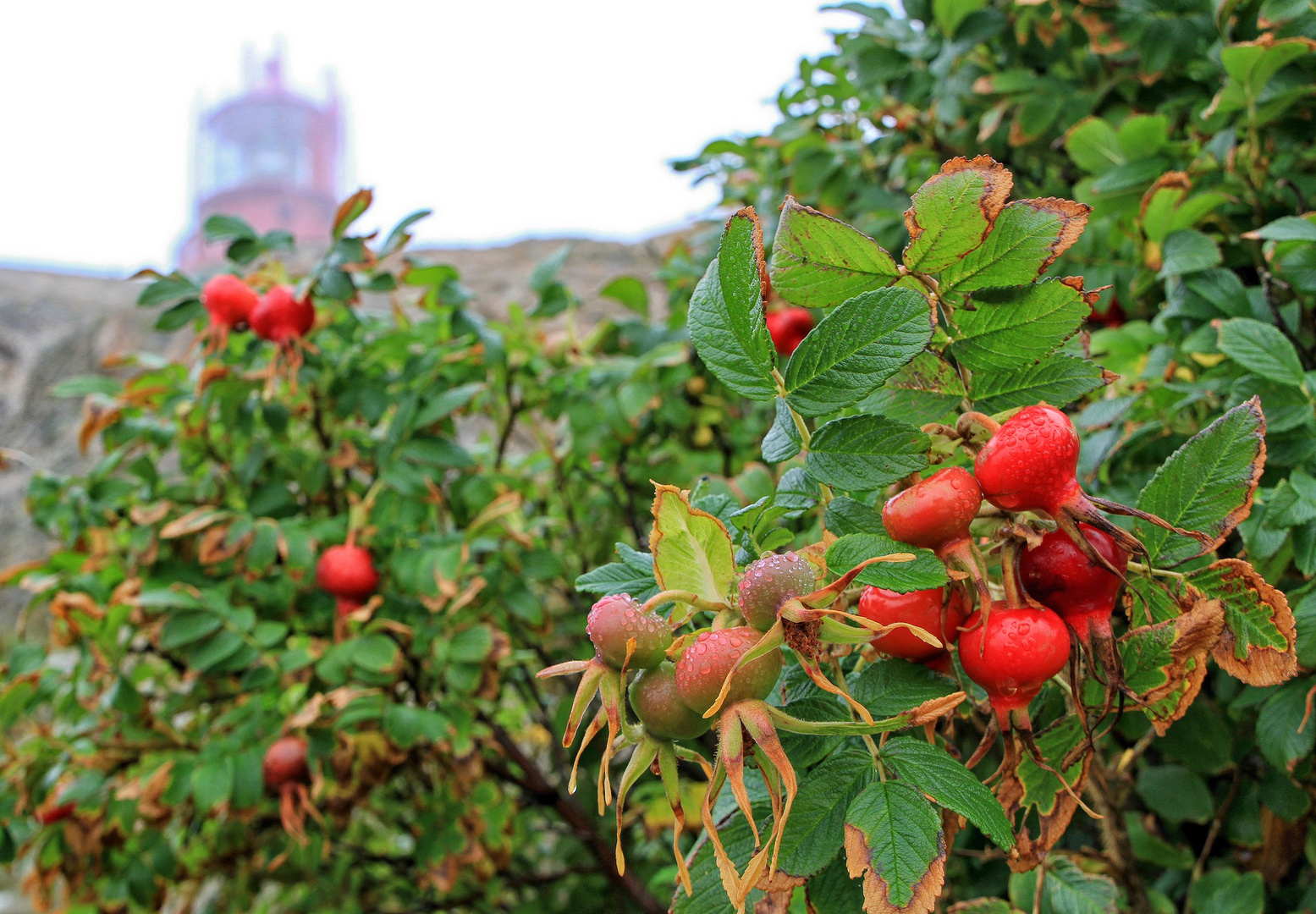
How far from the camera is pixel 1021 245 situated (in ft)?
1.24

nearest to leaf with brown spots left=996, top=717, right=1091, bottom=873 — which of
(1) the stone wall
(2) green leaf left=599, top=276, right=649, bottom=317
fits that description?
(2) green leaf left=599, top=276, right=649, bottom=317

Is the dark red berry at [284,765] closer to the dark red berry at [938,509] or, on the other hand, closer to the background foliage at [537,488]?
the background foliage at [537,488]

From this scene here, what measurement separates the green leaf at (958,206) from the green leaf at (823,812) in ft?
0.67

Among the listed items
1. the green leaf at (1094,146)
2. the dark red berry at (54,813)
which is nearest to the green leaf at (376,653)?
the dark red berry at (54,813)

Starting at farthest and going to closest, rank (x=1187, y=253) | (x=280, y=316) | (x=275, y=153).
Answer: (x=275, y=153) < (x=280, y=316) < (x=1187, y=253)

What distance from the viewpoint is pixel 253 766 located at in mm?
912

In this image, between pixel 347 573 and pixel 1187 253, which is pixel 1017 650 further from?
pixel 347 573

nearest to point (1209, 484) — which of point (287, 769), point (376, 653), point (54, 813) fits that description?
point (376, 653)

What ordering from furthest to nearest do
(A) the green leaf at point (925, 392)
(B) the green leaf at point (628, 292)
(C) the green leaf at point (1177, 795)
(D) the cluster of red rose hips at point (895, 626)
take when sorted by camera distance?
1. (B) the green leaf at point (628, 292)
2. (C) the green leaf at point (1177, 795)
3. (A) the green leaf at point (925, 392)
4. (D) the cluster of red rose hips at point (895, 626)

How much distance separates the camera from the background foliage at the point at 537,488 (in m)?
0.72

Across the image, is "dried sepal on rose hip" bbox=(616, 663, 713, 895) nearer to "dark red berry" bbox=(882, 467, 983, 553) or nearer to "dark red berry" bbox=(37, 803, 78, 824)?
"dark red berry" bbox=(882, 467, 983, 553)

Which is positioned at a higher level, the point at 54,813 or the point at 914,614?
the point at 914,614

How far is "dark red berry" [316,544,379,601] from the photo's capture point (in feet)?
3.16

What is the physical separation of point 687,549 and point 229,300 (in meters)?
0.75
